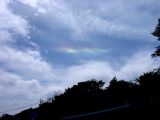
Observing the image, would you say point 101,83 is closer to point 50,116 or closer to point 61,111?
point 61,111

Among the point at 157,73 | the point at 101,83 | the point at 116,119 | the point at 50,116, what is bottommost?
the point at 116,119

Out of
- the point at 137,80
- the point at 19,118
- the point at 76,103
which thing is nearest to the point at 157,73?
the point at 137,80

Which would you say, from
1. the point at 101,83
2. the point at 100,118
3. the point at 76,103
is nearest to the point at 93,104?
the point at 76,103

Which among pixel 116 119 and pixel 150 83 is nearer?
pixel 116 119

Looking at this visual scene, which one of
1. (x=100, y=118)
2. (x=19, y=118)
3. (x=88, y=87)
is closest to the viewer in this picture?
(x=100, y=118)

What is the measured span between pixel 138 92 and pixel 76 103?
70.8ft

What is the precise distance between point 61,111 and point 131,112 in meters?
48.0

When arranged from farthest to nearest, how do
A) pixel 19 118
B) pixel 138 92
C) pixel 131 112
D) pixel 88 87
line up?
pixel 88 87 < pixel 19 118 < pixel 138 92 < pixel 131 112

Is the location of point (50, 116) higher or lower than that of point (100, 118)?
higher

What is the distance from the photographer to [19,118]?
285 feet

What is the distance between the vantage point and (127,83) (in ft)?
278

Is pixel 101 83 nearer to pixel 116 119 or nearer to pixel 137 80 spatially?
pixel 137 80

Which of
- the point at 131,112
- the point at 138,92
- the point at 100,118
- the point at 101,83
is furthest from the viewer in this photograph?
the point at 101,83

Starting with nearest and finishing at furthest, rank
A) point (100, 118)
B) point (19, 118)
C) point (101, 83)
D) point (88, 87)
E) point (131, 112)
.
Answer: point (131, 112) < point (100, 118) < point (19, 118) < point (88, 87) < point (101, 83)
